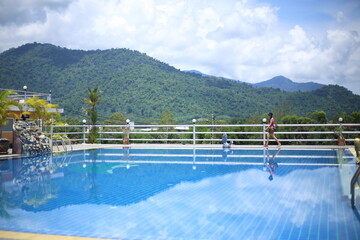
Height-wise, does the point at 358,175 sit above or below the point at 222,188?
above

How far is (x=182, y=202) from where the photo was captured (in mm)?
4582

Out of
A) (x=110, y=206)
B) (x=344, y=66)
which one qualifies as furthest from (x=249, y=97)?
(x=110, y=206)

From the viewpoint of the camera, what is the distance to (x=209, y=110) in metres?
42.7

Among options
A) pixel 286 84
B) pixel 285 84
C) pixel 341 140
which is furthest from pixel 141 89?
pixel 285 84

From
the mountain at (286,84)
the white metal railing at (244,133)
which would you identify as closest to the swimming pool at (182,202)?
the white metal railing at (244,133)

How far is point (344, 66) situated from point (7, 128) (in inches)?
1164

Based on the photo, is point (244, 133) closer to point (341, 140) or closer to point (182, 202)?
point (341, 140)

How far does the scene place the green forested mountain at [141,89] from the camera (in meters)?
39.4

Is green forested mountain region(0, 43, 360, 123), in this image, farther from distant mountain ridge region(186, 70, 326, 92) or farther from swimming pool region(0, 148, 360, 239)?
swimming pool region(0, 148, 360, 239)

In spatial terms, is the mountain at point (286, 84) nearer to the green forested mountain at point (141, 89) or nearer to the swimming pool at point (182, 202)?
the green forested mountain at point (141, 89)

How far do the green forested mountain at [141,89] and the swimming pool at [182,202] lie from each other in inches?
1239

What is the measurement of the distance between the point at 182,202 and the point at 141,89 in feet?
130

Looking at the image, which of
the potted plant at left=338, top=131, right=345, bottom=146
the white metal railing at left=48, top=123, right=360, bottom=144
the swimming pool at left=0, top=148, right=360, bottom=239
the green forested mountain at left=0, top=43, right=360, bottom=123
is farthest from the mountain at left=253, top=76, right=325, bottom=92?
the swimming pool at left=0, top=148, right=360, bottom=239

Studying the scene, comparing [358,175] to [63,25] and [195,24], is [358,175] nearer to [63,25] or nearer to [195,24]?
[195,24]
